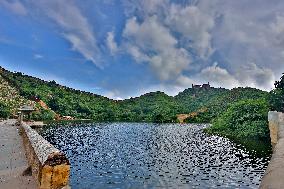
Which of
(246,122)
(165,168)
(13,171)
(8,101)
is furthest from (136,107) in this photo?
(13,171)

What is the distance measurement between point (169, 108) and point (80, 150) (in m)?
116

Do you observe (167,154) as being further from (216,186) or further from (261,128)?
(261,128)

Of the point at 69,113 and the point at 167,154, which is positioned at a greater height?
the point at 69,113

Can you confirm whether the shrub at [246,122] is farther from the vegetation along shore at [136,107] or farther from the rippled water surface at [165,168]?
the rippled water surface at [165,168]

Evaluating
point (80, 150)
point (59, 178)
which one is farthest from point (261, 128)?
point (59, 178)

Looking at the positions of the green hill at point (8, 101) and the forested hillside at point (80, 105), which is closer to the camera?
the green hill at point (8, 101)

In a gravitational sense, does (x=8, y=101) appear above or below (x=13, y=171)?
above

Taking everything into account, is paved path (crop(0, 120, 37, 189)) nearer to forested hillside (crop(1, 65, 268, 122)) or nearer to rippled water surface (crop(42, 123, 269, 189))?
rippled water surface (crop(42, 123, 269, 189))

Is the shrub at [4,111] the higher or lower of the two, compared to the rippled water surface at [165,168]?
higher

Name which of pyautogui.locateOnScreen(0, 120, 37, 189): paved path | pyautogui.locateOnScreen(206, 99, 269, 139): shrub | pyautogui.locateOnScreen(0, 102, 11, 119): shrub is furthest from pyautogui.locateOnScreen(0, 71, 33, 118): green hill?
pyautogui.locateOnScreen(0, 120, 37, 189): paved path

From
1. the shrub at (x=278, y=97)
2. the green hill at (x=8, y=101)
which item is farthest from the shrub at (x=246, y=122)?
→ the green hill at (x=8, y=101)

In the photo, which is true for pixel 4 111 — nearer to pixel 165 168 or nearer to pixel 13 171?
pixel 165 168

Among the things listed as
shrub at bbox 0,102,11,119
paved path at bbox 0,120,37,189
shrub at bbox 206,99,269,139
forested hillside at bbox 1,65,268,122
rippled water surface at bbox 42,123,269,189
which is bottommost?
rippled water surface at bbox 42,123,269,189

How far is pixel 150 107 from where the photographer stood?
6393 inches
